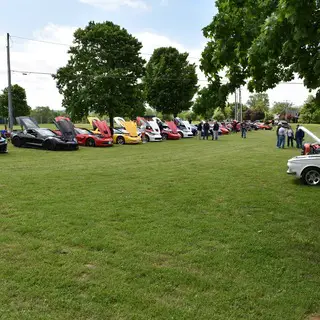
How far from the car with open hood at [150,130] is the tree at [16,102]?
35301 millimetres

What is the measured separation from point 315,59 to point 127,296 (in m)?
3.96

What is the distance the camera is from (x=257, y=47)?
4930 millimetres

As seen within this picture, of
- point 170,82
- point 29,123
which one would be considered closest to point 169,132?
point 29,123

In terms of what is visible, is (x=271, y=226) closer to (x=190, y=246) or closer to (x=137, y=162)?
(x=190, y=246)

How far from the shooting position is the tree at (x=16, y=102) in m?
58.1

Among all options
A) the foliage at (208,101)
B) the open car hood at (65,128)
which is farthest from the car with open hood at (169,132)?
the foliage at (208,101)

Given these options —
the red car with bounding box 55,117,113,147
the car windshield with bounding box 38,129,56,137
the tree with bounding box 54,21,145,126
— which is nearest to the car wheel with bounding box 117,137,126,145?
the red car with bounding box 55,117,113,147

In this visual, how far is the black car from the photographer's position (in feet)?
68.3

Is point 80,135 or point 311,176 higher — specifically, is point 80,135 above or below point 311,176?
above

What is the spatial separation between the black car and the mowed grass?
35.2 feet

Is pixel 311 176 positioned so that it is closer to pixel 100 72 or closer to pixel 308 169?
pixel 308 169

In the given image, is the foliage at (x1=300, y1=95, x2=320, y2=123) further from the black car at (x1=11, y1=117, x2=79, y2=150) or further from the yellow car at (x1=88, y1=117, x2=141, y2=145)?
the yellow car at (x1=88, y1=117, x2=141, y2=145)

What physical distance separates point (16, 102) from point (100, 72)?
98.7 ft

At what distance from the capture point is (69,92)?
116 feet
